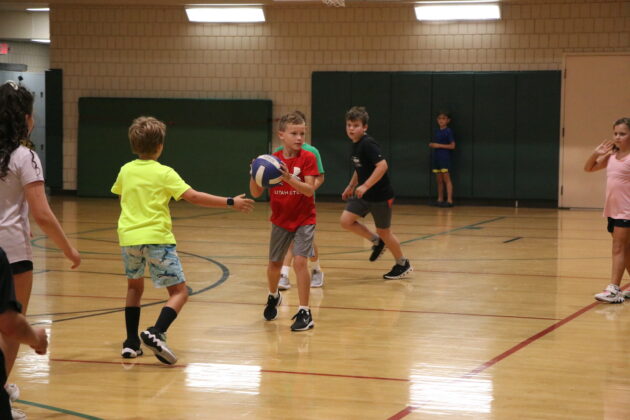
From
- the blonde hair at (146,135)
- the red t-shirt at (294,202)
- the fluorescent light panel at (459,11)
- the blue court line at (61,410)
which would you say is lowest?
the blue court line at (61,410)

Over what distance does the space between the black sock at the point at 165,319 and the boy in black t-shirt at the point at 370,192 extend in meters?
3.19

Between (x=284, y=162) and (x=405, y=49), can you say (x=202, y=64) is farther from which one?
(x=284, y=162)

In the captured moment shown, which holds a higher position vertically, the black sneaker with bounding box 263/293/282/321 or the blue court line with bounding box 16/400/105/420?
the black sneaker with bounding box 263/293/282/321

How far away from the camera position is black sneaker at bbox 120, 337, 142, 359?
5797 mm

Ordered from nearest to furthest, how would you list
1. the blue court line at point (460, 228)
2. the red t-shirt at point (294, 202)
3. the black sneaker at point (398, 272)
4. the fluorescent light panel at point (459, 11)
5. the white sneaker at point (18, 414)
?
the white sneaker at point (18, 414), the red t-shirt at point (294, 202), the black sneaker at point (398, 272), the blue court line at point (460, 228), the fluorescent light panel at point (459, 11)

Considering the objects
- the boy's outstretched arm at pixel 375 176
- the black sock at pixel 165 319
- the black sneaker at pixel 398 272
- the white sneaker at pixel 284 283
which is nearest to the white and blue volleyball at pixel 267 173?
the black sock at pixel 165 319

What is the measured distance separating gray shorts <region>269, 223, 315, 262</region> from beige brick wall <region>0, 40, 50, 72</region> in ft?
55.8

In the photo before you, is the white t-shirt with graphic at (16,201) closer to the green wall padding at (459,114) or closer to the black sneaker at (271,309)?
the black sneaker at (271,309)

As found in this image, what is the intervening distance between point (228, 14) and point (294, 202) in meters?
12.2

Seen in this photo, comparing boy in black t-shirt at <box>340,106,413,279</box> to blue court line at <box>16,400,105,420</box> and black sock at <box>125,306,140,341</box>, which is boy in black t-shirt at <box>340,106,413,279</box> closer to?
black sock at <box>125,306,140,341</box>

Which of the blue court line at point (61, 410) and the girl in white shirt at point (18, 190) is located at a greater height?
the girl in white shirt at point (18, 190)

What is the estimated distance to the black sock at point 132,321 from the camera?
19.1 ft

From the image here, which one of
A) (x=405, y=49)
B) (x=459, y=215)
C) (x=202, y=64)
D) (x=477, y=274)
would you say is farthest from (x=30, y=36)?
(x=477, y=274)

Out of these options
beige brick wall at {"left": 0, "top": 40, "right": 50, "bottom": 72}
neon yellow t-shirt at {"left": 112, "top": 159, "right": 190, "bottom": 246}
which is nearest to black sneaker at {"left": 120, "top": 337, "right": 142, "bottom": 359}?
neon yellow t-shirt at {"left": 112, "top": 159, "right": 190, "bottom": 246}
